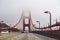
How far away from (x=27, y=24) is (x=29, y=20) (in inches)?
101

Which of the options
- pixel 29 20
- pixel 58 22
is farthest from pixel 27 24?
pixel 58 22

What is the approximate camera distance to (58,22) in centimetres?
4391

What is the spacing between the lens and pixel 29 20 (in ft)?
400

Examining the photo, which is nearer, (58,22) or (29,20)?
(58,22)

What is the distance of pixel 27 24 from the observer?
122188 mm

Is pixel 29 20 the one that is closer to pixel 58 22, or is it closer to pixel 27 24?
pixel 27 24

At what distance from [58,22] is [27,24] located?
78.6 meters

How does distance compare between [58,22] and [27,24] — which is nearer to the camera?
[58,22]

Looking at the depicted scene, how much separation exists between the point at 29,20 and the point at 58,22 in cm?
7833
